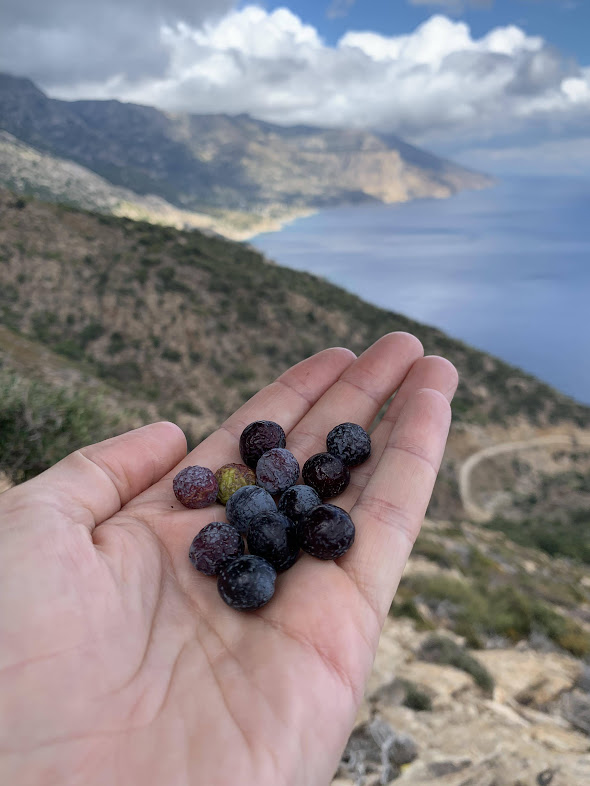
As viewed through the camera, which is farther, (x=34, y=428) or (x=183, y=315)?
(x=183, y=315)

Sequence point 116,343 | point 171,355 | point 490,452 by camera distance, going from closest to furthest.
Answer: point 116,343 → point 171,355 → point 490,452

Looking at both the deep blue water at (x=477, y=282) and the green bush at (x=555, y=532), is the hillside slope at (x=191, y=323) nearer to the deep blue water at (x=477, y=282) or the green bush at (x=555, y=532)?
the green bush at (x=555, y=532)

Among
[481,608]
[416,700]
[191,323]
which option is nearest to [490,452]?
[191,323]

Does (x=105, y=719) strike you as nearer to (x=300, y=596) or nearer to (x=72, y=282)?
(x=300, y=596)

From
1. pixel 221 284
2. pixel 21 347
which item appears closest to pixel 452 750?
pixel 21 347

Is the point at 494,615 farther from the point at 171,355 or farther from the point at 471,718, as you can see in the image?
the point at 171,355

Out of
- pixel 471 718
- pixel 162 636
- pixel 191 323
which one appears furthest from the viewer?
pixel 191 323
